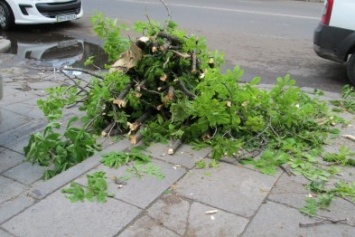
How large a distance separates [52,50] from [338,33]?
5699mm

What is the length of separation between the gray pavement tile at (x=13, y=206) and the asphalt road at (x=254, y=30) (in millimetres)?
2388

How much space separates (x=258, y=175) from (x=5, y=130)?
9.01ft

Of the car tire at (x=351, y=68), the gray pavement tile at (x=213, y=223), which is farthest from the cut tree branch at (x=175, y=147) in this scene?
the car tire at (x=351, y=68)

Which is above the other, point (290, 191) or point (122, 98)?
point (122, 98)

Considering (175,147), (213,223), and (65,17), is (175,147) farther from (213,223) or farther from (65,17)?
(65,17)

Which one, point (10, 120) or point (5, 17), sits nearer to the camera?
point (10, 120)

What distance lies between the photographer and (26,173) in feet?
12.2

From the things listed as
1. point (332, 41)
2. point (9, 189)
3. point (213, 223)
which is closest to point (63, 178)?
point (9, 189)

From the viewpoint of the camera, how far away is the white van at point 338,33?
6316 mm

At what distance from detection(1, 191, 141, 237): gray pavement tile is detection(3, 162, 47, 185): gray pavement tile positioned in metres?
0.55

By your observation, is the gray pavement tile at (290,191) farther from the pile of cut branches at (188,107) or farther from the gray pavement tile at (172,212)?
the gray pavement tile at (172,212)

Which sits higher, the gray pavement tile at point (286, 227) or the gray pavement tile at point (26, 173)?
the gray pavement tile at point (286, 227)

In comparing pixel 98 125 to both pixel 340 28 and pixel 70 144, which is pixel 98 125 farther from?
pixel 340 28

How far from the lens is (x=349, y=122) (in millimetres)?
4793
